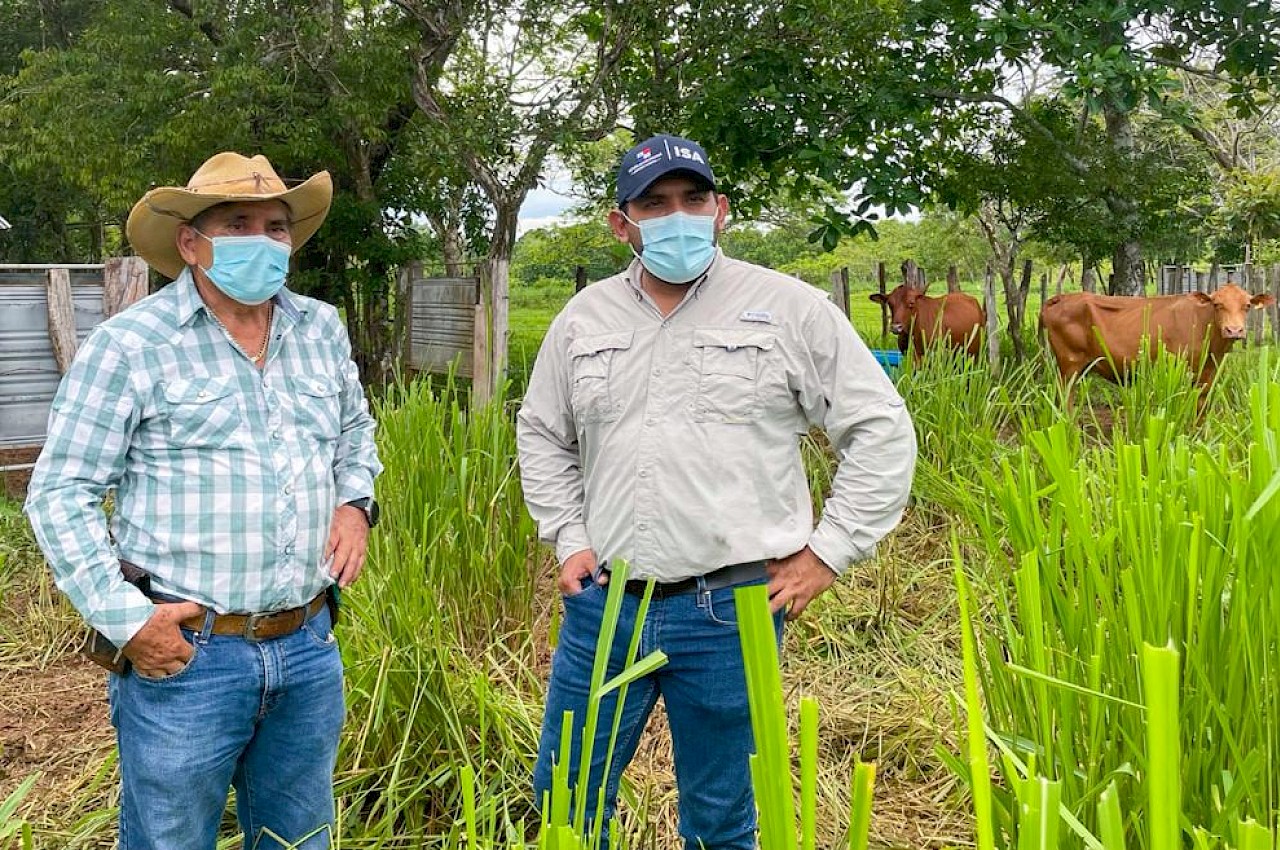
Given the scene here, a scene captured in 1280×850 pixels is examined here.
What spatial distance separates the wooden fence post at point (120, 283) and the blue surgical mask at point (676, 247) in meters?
4.16

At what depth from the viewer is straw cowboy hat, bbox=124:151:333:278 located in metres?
1.86

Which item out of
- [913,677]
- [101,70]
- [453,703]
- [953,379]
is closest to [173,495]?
[453,703]

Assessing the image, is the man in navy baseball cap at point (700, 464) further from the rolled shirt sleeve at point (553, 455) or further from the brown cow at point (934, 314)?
the brown cow at point (934, 314)

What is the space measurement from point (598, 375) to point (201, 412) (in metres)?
0.69

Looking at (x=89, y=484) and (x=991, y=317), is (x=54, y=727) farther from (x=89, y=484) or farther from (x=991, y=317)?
(x=991, y=317)

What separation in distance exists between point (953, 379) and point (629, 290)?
3.02 metres

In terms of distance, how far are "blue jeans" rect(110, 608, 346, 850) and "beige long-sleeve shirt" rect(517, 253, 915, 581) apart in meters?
0.58

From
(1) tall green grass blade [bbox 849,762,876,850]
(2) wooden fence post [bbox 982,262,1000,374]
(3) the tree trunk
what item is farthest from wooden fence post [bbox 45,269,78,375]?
(3) the tree trunk

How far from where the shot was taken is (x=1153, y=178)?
7363 mm

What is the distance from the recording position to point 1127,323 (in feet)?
22.0

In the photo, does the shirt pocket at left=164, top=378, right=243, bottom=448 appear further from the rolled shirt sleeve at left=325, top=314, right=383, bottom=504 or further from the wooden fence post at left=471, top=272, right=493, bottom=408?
the wooden fence post at left=471, top=272, right=493, bottom=408

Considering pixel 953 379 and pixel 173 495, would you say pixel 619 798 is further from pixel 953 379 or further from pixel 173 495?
pixel 953 379

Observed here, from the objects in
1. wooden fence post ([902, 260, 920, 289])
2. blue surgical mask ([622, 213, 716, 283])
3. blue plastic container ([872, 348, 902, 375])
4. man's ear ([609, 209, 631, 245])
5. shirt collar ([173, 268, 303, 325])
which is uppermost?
wooden fence post ([902, 260, 920, 289])

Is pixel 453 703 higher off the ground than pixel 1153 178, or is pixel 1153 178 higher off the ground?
pixel 1153 178
